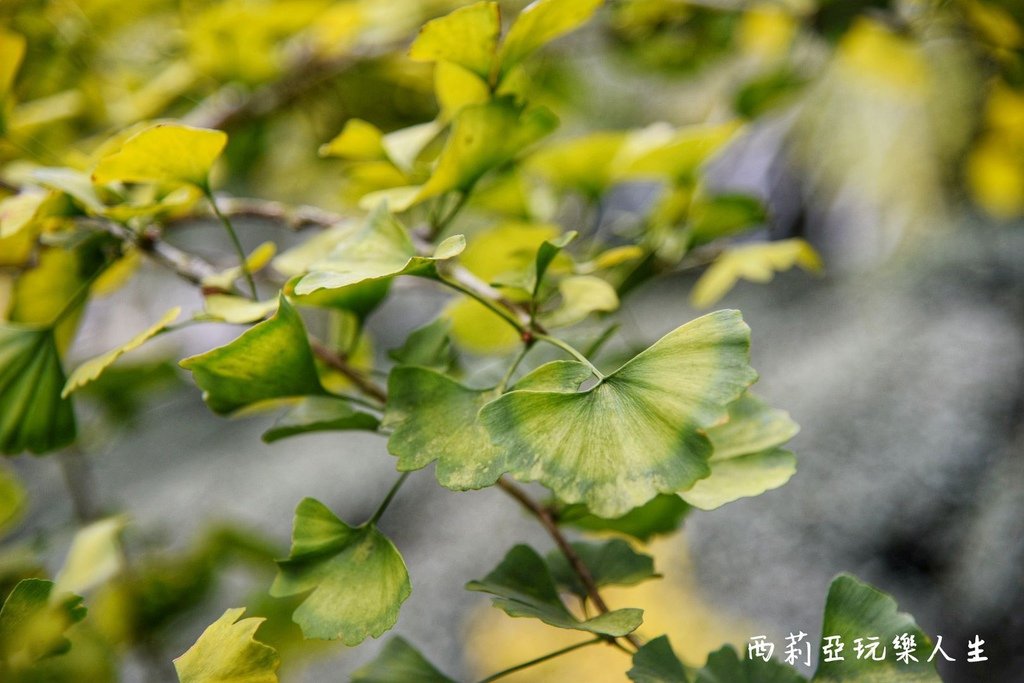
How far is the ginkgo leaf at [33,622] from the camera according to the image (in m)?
0.30

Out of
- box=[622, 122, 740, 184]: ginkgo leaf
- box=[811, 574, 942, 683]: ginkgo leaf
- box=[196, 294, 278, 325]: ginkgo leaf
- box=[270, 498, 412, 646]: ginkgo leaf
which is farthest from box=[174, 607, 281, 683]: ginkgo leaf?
box=[622, 122, 740, 184]: ginkgo leaf

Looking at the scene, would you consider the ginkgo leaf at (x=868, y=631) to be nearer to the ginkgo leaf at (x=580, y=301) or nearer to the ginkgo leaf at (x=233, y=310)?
the ginkgo leaf at (x=580, y=301)

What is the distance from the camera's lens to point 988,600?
1000 mm

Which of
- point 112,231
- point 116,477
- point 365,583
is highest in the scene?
point 112,231

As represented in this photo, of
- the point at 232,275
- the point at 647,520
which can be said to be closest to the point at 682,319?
the point at 647,520

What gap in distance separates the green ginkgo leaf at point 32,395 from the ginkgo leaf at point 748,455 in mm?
329

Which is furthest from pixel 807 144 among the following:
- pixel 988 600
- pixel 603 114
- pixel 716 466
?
pixel 716 466

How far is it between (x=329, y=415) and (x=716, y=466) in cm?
18

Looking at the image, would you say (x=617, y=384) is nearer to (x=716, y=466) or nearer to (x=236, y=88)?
(x=716, y=466)

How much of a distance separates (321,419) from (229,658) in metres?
0.11

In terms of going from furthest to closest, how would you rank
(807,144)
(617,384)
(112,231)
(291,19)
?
1. (807,144)
2. (291,19)
3. (112,231)
4. (617,384)

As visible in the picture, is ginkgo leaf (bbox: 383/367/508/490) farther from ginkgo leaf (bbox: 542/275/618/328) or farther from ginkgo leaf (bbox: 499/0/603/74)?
ginkgo leaf (bbox: 499/0/603/74)

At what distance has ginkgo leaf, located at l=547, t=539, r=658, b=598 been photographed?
1.16ft

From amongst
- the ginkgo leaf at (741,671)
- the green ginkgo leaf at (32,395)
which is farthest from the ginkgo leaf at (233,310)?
the ginkgo leaf at (741,671)
